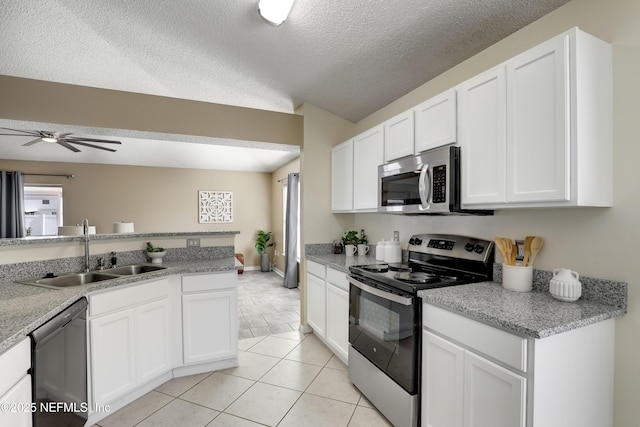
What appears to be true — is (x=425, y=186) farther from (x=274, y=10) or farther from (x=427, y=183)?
(x=274, y=10)

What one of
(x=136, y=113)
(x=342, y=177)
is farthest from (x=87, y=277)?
(x=342, y=177)

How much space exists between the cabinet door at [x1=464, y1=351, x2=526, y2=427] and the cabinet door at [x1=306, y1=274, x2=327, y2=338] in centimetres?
163

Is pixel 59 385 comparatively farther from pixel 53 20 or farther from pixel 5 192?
pixel 5 192

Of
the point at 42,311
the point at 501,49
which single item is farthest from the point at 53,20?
the point at 501,49

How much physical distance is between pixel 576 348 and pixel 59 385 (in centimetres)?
242

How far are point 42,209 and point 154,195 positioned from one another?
2048 mm

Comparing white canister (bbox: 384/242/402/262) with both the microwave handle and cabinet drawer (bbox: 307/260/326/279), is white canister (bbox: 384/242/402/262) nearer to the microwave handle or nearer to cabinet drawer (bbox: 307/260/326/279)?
cabinet drawer (bbox: 307/260/326/279)

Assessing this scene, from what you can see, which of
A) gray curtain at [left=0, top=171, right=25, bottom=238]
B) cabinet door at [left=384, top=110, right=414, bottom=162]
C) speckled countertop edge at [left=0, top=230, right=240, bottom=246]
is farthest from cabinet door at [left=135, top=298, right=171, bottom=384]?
gray curtain at [left=0, top=171, right=25, bottom=238]

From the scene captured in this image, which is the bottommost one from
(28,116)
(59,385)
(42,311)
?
(59,385)

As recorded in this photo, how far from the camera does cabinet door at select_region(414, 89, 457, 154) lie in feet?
6.26

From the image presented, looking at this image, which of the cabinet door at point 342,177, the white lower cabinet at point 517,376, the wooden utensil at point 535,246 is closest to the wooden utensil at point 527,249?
the wooden utensil at point 535,246

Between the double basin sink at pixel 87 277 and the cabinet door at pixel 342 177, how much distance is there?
1.82 m

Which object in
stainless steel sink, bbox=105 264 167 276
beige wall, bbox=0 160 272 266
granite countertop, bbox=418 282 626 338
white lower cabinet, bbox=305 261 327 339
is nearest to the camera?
granite countertop, bbox=418 282 626 338

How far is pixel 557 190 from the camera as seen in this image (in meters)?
1.36
